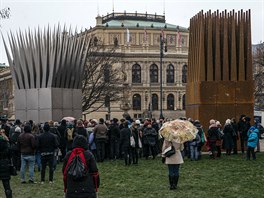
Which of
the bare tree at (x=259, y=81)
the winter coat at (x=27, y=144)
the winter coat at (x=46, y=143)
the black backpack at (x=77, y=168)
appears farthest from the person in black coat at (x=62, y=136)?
the bare tree at (x=259, y=81)

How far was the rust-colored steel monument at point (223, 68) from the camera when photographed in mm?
23469

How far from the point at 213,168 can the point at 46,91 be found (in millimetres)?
11856

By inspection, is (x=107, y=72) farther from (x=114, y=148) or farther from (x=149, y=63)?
(x=149, y=63)

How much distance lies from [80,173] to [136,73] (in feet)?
290

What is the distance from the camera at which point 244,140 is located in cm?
2238

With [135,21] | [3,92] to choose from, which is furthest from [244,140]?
[135,21]

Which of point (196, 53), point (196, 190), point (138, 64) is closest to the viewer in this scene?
point (196, 190)

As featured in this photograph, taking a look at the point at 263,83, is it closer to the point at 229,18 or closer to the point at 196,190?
the point at 229,18

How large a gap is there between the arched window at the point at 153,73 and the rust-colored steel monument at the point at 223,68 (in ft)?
236

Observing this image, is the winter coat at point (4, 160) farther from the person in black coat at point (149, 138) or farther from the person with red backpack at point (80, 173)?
the person in black coat at point (149, 138)

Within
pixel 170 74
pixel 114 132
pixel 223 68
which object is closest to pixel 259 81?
pixel 223 68

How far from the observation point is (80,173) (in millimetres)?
7613

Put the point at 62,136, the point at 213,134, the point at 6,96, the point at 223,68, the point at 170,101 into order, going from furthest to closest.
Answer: the point at 170,101, the point at 6,96, the point at 223,68, the point at 213,134, the point at 62,136

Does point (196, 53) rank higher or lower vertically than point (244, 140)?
higher
